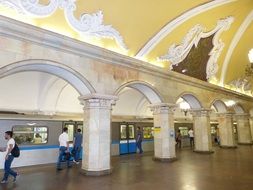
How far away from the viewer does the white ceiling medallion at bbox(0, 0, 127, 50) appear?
5.33 m

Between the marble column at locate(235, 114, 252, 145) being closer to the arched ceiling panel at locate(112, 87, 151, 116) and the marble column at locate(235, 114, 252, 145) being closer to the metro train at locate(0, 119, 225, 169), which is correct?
the arched ceiling panel at locate(112, 87, 151, 116)

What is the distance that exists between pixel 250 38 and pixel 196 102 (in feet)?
15.2

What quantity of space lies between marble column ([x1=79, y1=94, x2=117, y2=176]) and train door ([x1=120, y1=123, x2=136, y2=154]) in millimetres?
5517

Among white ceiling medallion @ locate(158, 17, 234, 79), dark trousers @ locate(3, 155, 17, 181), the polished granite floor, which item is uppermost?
white ceiling medallion @ locate(158, 17, 234, 79)

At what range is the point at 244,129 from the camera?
56.2 ft

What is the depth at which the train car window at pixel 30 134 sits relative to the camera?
858 cm

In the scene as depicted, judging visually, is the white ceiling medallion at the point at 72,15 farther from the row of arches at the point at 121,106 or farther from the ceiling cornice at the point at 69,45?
the row of arches at the point at 121,106

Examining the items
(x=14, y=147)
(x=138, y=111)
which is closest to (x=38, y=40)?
(x=14, y=147)

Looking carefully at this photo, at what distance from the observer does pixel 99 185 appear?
5.53 metres

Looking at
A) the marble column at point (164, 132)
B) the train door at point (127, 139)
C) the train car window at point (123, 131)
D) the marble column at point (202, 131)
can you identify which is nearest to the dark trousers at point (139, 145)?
the train door at point (127, 139)

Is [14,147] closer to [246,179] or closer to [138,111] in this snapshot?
[246,179]

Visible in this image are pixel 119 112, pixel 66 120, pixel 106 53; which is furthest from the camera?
pixel 119 112

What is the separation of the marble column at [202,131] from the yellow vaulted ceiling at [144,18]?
391 cm

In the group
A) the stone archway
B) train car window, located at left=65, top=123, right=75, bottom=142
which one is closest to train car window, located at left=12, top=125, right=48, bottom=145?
train car window, located at left=65, top=123, right=75, bottom=142
